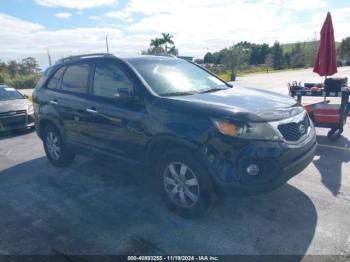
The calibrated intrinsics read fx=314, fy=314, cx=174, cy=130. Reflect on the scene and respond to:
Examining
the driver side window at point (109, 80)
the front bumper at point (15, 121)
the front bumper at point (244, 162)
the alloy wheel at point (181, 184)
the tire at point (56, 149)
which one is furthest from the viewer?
the front bumper at point (15, 121)

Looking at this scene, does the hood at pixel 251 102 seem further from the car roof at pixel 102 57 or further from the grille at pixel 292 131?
the car roof at pixel 102 57

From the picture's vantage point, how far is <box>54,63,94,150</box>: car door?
474 centimetres

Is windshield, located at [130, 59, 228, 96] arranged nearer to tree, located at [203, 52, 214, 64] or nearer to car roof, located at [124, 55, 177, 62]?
car roof, located at [124, 55, 177, 62]

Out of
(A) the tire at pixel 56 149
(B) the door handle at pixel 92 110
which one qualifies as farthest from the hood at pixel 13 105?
(B) the door handle at pixel 92 110

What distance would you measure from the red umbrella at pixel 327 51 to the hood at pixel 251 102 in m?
3.91

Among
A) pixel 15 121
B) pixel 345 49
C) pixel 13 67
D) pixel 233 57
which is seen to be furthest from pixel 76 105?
pixel 345 49

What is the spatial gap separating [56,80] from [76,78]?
71 centimetres

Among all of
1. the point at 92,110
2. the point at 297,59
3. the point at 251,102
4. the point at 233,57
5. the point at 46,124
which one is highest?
the point at 233,57

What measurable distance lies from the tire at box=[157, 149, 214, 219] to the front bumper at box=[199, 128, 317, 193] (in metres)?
0.16

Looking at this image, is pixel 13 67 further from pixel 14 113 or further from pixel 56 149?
pixel 56 149

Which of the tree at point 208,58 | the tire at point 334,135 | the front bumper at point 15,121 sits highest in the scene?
the tree at point 208,58

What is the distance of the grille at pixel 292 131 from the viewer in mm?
3374

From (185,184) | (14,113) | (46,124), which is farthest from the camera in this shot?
(14,113)

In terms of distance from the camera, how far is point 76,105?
485 cm
